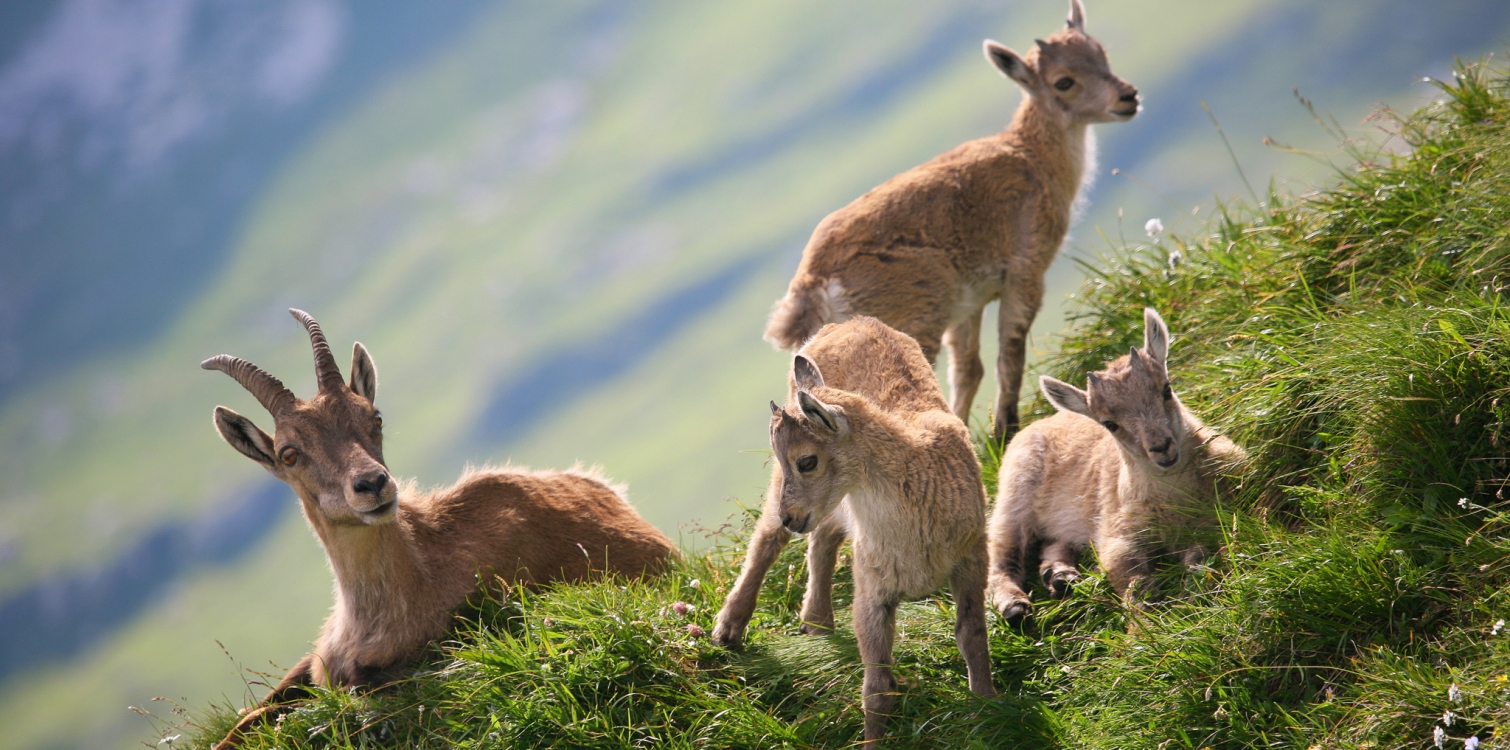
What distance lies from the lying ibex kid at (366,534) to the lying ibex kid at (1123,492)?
2.41 meters

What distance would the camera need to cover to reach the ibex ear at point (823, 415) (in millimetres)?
5070

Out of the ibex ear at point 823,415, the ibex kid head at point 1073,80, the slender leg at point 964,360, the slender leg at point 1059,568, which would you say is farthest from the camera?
the ibex kid head at point 1073,80

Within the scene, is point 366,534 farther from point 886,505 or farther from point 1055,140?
point 1055,140

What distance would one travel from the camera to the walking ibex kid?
25.5 ft

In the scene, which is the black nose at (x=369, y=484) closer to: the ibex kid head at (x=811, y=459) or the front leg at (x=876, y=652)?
the ibex kid head at (x=811, y=459)

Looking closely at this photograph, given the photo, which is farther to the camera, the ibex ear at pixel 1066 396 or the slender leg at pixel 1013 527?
the slender leg at pixel 1013 527

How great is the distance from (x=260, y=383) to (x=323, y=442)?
504mm

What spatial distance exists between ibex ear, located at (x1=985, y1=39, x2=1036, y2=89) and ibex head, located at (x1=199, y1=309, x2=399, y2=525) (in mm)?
5405

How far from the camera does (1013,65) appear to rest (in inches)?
371

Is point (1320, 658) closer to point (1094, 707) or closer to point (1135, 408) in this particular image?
point (1094, 707)

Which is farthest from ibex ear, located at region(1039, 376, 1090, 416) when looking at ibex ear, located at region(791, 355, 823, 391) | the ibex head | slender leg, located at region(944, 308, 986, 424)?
the ibex head

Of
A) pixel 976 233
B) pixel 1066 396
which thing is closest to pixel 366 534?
pixel 1066 396

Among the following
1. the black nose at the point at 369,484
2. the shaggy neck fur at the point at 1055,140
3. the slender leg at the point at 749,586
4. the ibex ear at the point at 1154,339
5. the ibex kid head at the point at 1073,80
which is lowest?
the slender leg at the point at 749,586

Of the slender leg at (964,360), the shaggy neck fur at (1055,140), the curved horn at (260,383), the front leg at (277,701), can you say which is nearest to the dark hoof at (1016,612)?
the slender leg at (964,360)
